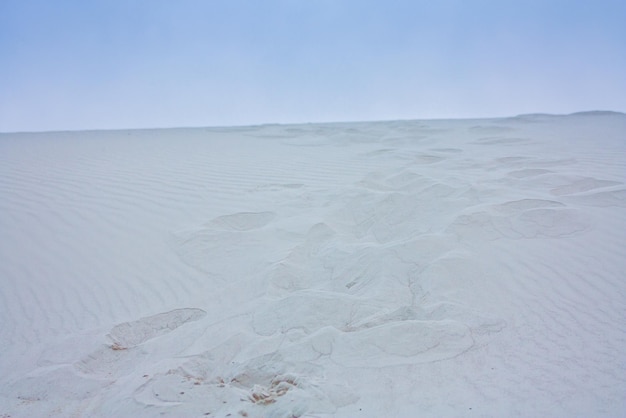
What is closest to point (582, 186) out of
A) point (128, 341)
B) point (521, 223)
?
point (521, 223)

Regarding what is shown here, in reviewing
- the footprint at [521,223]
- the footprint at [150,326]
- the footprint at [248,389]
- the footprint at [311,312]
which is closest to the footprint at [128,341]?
the footprint at [150,326]

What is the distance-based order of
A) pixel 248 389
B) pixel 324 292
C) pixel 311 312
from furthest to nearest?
pixel 324 292, pixel 311 312, pixel 248 389

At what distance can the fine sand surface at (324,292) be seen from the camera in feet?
7.61

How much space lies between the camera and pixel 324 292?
10.6ft

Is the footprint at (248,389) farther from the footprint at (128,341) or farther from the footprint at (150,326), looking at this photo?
the footprint at (150,326)

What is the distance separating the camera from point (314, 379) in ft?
7.80

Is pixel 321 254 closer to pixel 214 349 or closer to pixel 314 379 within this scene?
pixel 214 349

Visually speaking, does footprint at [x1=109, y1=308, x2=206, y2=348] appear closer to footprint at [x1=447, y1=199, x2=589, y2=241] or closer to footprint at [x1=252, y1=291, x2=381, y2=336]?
footprint at [x1=252, y1=291, x2=381, y2=336]

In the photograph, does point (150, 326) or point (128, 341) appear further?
point (150, 326)

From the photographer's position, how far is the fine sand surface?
232 centimetres

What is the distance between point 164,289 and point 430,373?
7.07 ft

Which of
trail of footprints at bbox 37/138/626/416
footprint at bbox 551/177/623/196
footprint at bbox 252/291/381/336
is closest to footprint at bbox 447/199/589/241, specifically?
trail of footprints at bbox 37/138/626/416

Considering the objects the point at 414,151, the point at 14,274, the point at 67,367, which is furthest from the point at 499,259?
the point at 414,151

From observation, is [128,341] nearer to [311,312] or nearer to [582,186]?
[311,312]
